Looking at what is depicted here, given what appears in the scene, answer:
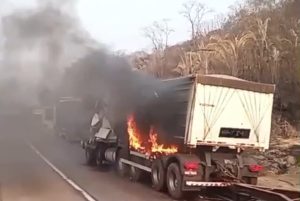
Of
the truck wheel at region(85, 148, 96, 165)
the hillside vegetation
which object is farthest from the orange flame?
the hillside vegetation

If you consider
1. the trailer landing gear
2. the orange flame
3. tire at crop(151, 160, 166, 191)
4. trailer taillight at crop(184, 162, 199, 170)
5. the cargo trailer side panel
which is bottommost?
the trailer landing gear

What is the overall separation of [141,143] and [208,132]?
3.51 meters

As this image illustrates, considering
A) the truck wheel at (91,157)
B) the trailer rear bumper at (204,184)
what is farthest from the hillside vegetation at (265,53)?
the trailer rear bumper at (204,184)

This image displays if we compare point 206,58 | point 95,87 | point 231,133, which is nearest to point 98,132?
point 95,87

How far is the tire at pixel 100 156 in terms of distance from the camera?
20641mm

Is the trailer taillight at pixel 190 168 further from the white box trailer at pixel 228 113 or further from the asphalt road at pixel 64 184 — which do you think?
the asphalt road at pixel 64 184

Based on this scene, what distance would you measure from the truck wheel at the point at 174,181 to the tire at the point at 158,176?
0.45 m

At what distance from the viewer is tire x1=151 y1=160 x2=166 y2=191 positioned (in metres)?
14.0

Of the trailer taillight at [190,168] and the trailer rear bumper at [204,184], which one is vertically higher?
the trailer taillight at [190,168]

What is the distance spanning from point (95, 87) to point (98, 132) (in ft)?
6.00

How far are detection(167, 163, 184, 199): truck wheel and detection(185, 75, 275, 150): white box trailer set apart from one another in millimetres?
790

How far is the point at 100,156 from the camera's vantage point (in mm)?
20688

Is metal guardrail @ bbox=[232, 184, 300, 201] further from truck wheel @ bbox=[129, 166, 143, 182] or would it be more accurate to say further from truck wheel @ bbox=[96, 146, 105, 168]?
truck wheel @ bbox=[96, 146, 105, 168]

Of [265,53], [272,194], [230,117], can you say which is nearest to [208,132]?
A: [230,117]
